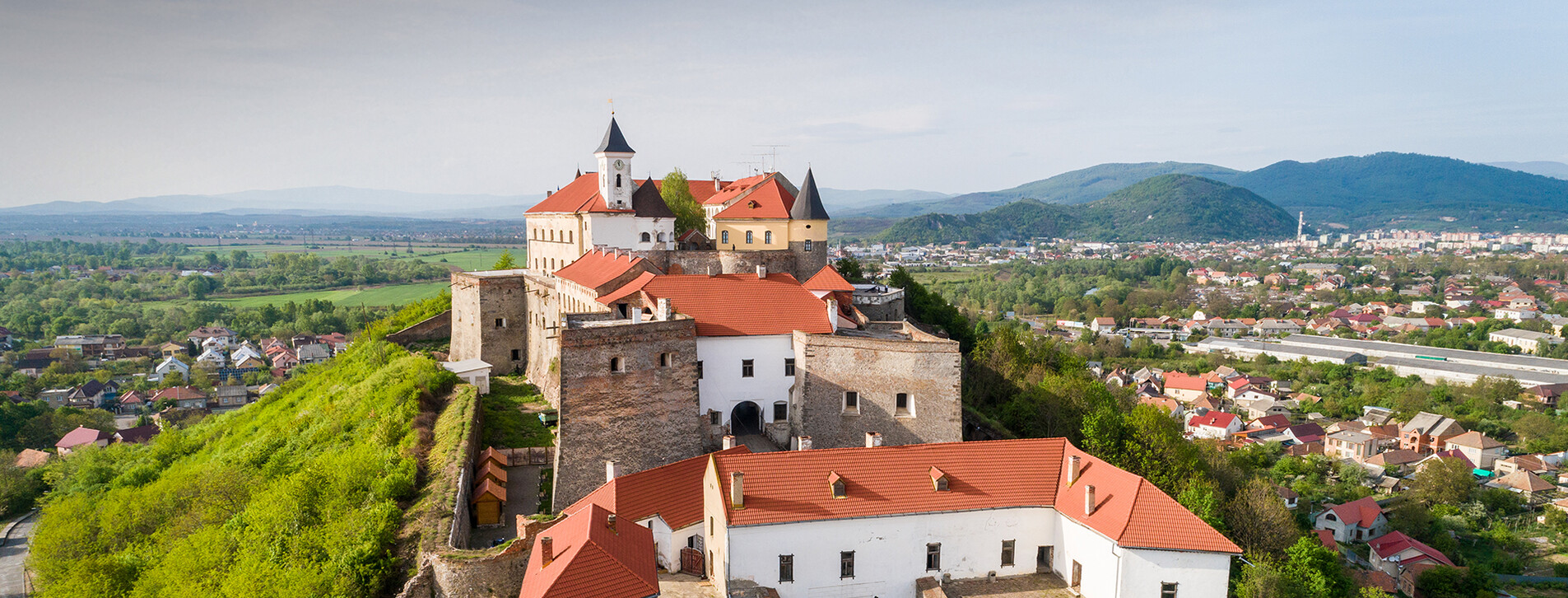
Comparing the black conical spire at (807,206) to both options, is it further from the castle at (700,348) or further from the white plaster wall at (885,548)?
the white plaster wall at (885,548)

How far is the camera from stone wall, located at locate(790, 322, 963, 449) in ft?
96.7

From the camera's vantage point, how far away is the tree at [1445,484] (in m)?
57.1

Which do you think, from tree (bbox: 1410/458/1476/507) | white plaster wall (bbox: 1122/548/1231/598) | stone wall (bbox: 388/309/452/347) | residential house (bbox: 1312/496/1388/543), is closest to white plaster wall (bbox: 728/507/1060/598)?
white plaster wall (bbox: 1122/548/1231/598)

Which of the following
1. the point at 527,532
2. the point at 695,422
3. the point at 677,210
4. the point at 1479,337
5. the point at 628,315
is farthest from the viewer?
the point at 1479,337

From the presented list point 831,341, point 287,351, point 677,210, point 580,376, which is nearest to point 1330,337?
point 677,210

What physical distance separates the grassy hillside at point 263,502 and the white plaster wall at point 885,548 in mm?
9160

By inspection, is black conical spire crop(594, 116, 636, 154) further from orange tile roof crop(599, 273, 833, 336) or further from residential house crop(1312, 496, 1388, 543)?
residential house crop(1312, 496, 1388, 543)

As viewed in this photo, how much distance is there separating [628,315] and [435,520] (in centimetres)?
1136

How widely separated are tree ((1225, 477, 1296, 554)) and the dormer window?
20348 millimetres

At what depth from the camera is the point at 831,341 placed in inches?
1162

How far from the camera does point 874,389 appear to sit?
97.1 ft

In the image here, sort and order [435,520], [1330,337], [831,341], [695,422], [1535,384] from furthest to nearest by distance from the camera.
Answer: [1330,337] < [1535,384] < [831,341] < [695,422] < [435,520]

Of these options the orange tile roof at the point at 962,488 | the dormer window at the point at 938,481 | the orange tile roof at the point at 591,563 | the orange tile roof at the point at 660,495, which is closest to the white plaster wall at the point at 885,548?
the orange tile roof at the point at 962,488

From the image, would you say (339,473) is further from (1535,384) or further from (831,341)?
(1535,384)
